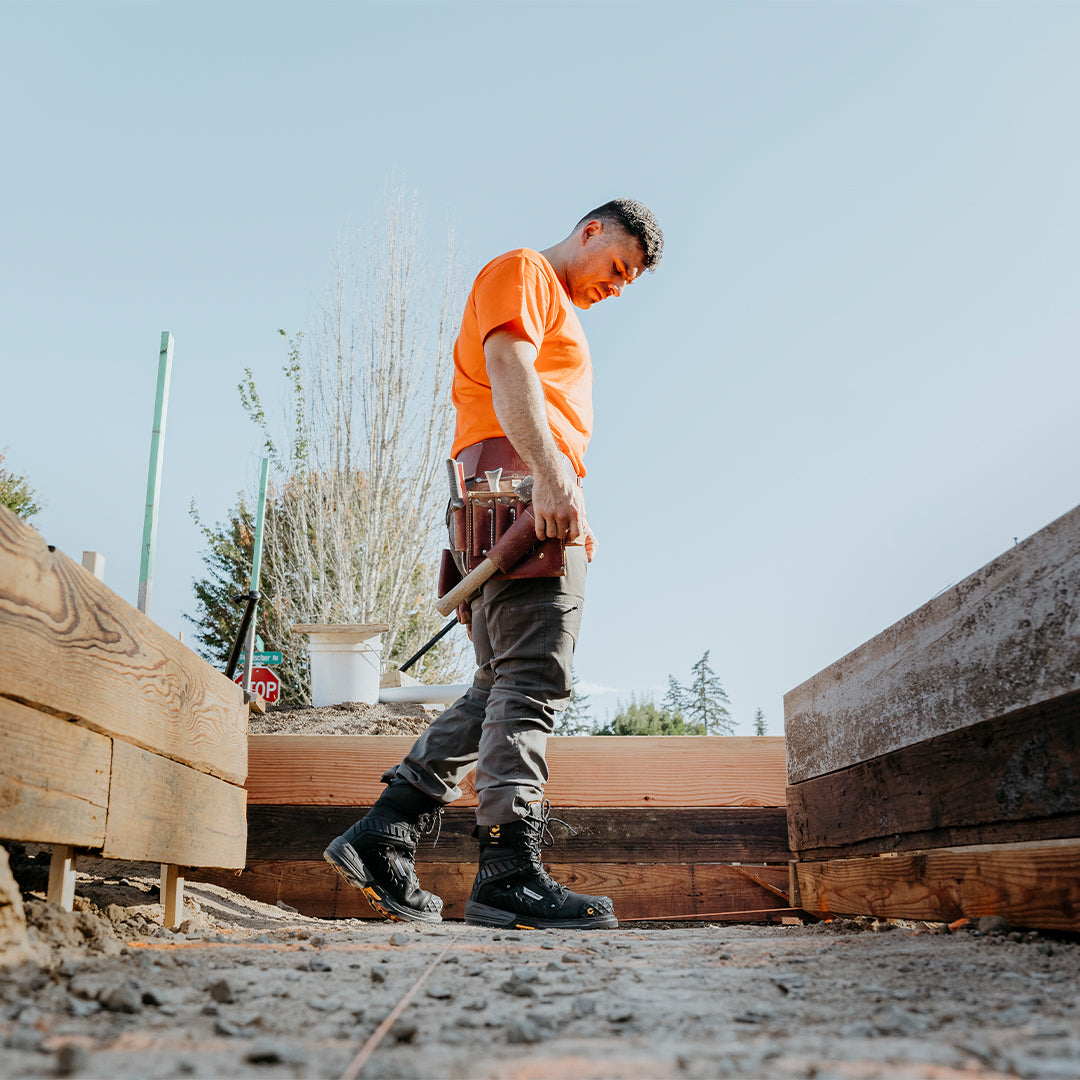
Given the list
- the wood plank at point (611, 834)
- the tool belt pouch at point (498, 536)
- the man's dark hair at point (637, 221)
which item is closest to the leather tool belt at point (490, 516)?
the tool belt pouch at point (498, 536)

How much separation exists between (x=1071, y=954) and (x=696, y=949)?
63 cm

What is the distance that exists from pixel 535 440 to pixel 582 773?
1.27 metres

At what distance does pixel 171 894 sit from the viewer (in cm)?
208

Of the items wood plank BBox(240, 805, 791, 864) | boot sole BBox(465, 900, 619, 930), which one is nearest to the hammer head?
boot sole BBox(465, 900, 619, 930)

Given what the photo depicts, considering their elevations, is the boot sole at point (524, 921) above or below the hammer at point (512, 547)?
below

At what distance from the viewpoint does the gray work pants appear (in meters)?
2.18

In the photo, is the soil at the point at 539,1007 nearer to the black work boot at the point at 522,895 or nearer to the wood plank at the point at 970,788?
the wood plank at the point at 970,788

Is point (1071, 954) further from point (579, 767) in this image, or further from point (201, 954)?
point (579, 767)

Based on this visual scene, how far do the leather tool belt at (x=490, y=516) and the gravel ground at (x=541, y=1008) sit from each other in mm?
879

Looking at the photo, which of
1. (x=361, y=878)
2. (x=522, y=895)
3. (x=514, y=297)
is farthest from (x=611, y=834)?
(x=514, y=297)

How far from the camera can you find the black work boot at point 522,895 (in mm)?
2127

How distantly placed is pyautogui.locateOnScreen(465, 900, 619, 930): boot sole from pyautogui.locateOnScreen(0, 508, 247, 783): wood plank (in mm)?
A: 762

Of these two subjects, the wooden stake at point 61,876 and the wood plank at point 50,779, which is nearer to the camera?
the wood plank at point 50,779

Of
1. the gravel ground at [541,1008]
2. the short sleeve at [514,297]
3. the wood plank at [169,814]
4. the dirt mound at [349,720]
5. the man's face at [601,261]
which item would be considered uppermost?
the man's face at [601,261]
